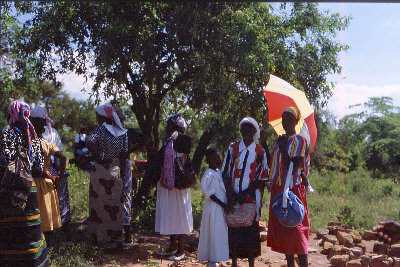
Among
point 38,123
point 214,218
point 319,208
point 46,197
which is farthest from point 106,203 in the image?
point 319,208

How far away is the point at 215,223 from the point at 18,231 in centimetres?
192

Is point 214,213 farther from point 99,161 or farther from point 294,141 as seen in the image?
point 99,161

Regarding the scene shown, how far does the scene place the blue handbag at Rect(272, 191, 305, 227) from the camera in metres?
4.92

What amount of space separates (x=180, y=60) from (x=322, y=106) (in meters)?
2.71

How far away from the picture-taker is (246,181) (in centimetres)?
531

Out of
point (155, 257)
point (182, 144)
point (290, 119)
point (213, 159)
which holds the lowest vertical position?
point (155, 257)

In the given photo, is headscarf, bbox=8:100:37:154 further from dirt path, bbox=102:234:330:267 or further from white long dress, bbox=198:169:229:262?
dirt path, bbox=102:234:330:267

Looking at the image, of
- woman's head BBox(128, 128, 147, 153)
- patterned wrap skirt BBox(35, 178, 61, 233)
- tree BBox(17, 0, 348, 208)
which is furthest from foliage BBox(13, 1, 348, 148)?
patterned wrap skirt BBox(35, 178, 61, 233)

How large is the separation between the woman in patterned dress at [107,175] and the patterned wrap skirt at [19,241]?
1.66 meters

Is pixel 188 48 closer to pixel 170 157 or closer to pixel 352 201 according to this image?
pixel 170 157

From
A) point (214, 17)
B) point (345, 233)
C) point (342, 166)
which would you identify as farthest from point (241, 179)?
point (342, 166)

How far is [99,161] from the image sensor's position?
6.20 metres

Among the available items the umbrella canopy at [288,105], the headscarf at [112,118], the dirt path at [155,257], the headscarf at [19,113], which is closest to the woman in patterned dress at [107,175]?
the headscarf at [112,118]

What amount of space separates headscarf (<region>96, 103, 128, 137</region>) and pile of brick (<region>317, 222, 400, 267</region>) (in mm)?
3126
